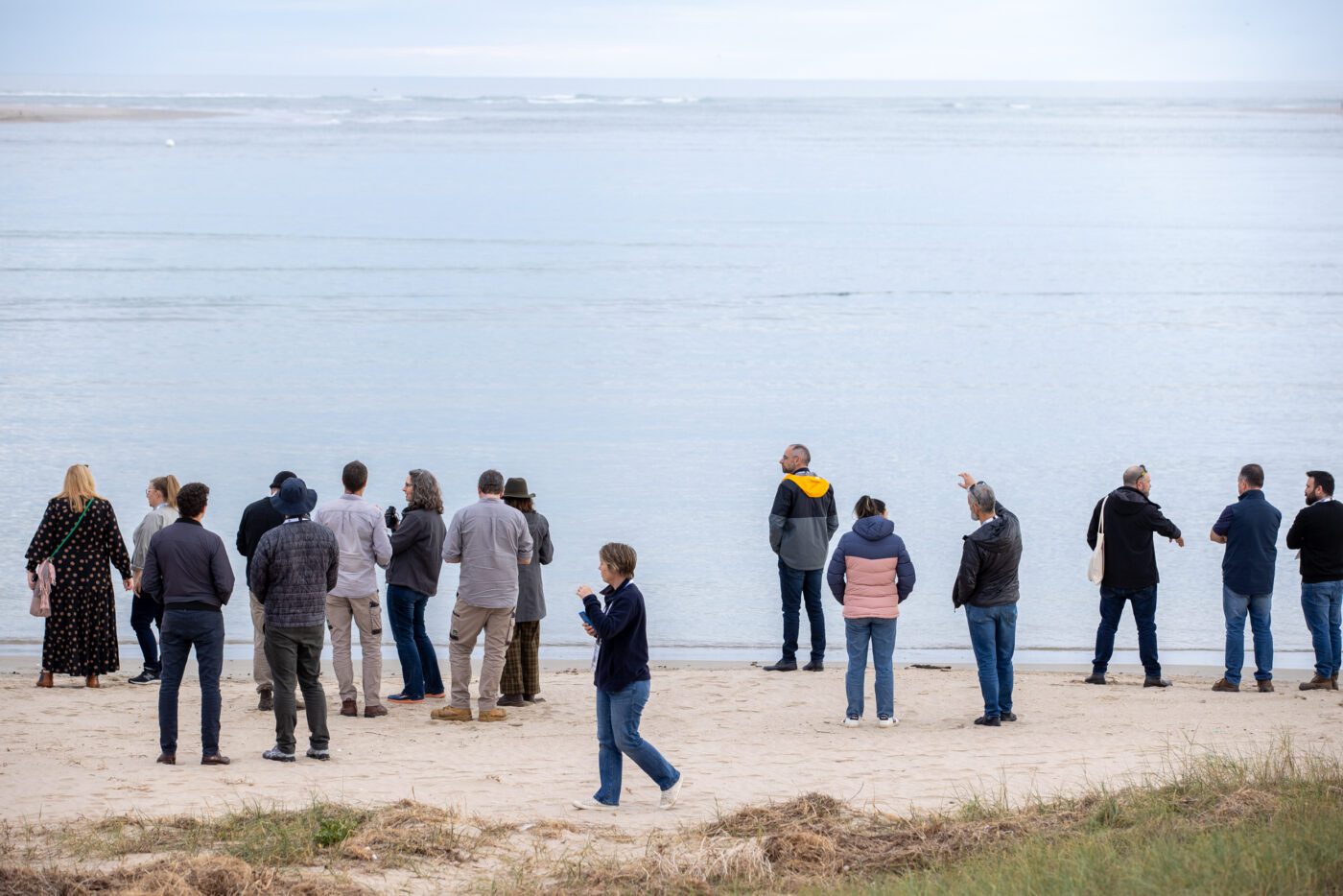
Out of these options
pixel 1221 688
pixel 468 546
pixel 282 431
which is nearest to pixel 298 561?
pixel 468 546

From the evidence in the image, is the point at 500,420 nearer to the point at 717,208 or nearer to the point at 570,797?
the point at 570,797

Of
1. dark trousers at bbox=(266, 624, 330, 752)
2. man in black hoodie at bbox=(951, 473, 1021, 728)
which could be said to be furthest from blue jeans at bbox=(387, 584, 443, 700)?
man in black hoodie at bbox=(951, 473, 1021, 728)

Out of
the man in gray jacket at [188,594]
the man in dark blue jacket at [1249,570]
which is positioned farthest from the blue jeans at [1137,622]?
the man in gray jacket at [188,594]

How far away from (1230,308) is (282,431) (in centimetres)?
2005

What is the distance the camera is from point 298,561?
8.08m

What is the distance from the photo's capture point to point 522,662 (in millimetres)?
9727

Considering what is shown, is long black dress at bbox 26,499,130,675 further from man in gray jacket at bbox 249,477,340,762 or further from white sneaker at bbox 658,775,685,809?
white sneaker at bbox 658,775,685,809

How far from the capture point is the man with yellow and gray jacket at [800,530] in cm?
1034

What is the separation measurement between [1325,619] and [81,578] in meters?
7.96

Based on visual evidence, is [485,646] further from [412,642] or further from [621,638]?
[621,638]

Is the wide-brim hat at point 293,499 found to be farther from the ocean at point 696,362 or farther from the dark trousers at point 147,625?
the ocean at point 696,362

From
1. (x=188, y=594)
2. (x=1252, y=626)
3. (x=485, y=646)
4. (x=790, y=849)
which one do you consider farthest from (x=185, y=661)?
(x=1252, y=626)

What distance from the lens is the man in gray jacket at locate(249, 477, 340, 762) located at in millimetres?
8070

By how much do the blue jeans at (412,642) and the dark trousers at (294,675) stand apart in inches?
42.7
